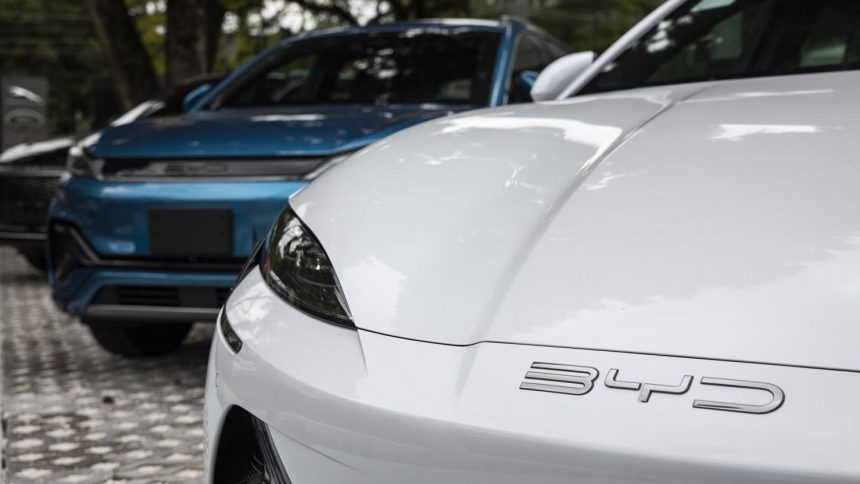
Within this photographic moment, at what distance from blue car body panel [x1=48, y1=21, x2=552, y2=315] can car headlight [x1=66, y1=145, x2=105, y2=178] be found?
3cm

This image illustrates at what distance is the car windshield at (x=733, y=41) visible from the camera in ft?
9.21

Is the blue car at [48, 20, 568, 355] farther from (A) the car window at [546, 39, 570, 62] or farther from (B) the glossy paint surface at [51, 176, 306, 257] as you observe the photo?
(A) the car window at [546, 39, 570, 62]

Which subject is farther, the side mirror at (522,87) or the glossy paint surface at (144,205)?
the side mirror at (522,87)

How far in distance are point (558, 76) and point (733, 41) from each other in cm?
61

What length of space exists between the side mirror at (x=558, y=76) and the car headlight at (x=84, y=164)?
181 cm

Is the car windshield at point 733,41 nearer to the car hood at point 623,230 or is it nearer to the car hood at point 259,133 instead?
the car hood at point 623,230

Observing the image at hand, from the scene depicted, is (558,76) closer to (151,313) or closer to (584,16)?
(151,313)

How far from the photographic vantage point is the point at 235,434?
1771 mm

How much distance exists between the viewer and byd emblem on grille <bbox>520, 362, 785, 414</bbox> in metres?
1.28

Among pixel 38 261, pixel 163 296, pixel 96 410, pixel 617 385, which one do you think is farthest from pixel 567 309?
pixel 38 261

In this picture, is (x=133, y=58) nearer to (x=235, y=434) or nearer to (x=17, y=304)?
(x=17, y=304)

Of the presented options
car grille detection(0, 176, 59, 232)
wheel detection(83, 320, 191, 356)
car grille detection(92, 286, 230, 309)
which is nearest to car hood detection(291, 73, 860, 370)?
car grille detection(92, 286, 230, 309)

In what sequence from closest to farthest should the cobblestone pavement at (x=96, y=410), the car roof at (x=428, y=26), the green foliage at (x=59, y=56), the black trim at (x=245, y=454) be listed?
the black trim at (x=245, y=454)
the cobblestone pavement at (x=96, y=410)
the car roof at (x=428, y=26)
the green foliage at (x=59, y=56)

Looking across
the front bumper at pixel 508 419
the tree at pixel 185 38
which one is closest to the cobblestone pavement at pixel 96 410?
the front bumper at pixel 508 419
